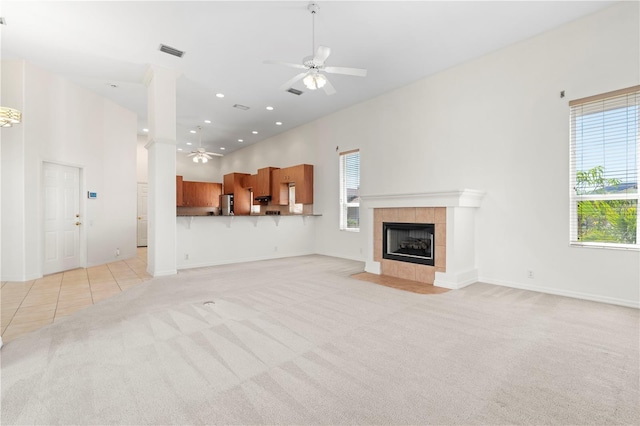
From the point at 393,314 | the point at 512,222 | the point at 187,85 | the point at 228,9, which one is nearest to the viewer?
the point at 393,314

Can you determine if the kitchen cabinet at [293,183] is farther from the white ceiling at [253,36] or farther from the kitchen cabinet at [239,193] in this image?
the white ceiling at [253,36]

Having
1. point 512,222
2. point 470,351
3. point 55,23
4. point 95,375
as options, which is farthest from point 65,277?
point 512,222

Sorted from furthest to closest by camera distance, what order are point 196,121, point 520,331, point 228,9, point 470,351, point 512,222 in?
point 196,121, point 512,222, point 228,9, point 520,331, point 470,351

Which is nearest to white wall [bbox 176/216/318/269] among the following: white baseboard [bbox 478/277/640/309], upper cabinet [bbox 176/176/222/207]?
white baseboard [bbox 478/277/640/309]

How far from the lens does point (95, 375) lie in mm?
2074

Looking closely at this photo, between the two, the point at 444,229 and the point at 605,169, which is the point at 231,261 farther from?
the point at 605,169

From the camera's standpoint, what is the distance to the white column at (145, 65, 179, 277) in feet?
17.1

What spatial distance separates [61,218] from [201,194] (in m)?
6.40

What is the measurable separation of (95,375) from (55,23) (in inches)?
180

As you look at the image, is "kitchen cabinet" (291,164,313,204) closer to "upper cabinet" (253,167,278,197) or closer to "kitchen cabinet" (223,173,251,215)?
"upper cabinet" (253,167,278,197)

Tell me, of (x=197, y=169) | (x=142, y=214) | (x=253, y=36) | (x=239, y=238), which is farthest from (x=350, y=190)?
(x=197, y=169)

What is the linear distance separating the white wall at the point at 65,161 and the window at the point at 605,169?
27.6 ft

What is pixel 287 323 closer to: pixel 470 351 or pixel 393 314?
pixel 393 314

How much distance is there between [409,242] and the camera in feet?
17.4
